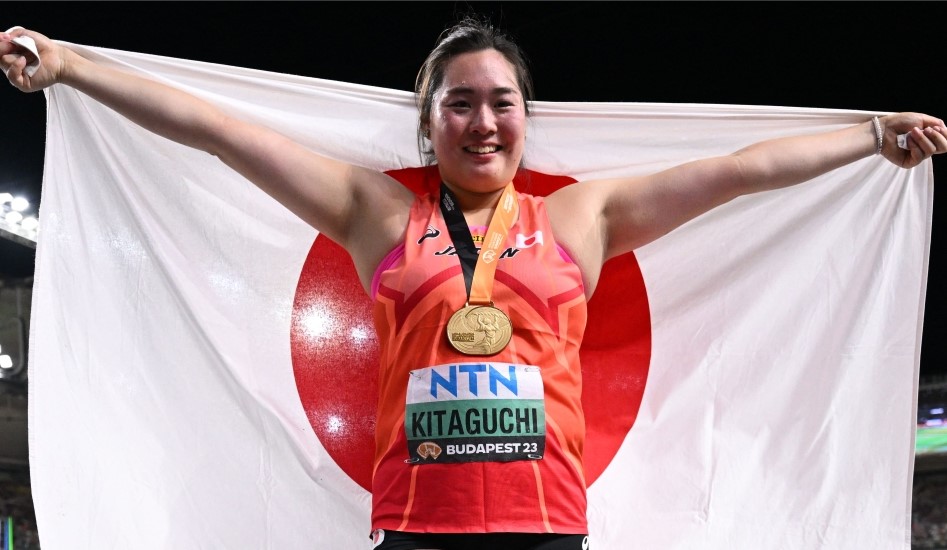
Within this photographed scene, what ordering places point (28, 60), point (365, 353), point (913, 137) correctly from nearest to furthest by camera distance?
point (28, 60) → point (913, 137) → point (365, 353)

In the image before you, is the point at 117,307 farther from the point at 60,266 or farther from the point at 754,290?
the point at 754,290

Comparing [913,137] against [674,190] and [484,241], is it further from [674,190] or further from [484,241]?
[484,241]

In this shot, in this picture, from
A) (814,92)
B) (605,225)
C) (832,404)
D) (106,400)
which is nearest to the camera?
(605,225)

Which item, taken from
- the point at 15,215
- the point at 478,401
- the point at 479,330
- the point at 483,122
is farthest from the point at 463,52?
the point at 15,215

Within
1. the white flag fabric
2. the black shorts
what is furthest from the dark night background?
the black shorts

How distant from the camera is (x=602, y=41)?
196 inches

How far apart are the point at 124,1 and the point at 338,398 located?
3198 millimetres

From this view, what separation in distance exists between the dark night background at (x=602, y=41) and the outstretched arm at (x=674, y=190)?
9.47ft

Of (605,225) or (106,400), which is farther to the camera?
(106,400)

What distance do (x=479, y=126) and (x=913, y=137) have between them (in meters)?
1.09

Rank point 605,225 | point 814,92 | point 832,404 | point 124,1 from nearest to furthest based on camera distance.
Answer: point 605,225 < point 832,404 < point 124,1 < point 814,92

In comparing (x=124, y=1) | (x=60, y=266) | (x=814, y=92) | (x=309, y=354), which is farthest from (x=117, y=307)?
(x=814, y=92)

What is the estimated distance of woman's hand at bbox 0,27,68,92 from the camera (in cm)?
177

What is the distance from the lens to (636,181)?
2043 millimetres
